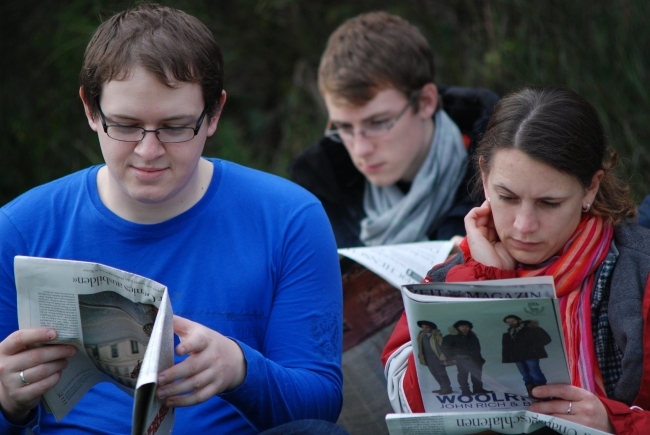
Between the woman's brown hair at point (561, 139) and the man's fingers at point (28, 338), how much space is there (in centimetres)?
118

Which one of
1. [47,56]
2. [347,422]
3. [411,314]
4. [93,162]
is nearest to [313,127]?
[93,162]

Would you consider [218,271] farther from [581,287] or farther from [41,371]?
[581,287]

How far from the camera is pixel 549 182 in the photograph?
1.82 m

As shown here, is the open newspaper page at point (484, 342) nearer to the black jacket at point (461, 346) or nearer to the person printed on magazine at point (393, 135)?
the black jacket at point (461, 346)

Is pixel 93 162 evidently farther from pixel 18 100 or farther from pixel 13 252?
pixel 13 252

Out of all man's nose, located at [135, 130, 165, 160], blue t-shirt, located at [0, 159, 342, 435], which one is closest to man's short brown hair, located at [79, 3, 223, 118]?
man's nose, located at [135, 130, 165, 160]

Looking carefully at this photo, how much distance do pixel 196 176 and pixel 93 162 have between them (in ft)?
10.7

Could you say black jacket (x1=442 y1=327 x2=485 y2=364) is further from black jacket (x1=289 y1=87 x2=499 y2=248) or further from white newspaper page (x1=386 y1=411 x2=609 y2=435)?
black jacket (x1=289 y1=87 x2=499 y2=248)

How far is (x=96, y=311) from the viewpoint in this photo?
1.61m

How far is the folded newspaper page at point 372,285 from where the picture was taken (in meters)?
2.46

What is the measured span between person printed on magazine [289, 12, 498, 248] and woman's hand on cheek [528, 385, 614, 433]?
1333 millimetres

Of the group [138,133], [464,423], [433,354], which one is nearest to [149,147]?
[138,133]

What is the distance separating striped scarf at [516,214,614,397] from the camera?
1.77 meters

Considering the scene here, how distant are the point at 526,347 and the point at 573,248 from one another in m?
0.41
